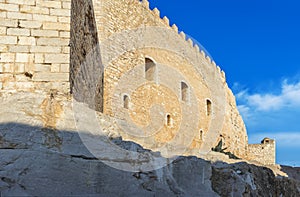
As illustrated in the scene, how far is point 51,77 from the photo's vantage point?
4984 mm

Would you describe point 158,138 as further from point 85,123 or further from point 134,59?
point 85,123

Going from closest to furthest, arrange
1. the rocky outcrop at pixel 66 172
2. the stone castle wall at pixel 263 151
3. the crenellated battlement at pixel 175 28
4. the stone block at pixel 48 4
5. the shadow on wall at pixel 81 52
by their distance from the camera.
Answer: the rocky outcrop at pixel 66 172, the stone block at pixel 48 4, the shadow on wall at pixel 81 52, the crenellated battlement at pixel 175 28, the stone castle wall at pixel 263 151

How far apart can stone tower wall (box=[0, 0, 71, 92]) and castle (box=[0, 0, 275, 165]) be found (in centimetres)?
1

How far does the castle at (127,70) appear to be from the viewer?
502 cm

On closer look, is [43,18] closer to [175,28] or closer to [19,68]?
[19,68]

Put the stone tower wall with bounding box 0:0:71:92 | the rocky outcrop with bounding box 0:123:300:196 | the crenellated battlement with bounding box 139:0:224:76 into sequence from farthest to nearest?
the crenellated battlement with bounding box 139:0:224:76, the stone tower wall with bounding box 0:0:71:92, the rocky outcrop with bounding box 0:123:300:196

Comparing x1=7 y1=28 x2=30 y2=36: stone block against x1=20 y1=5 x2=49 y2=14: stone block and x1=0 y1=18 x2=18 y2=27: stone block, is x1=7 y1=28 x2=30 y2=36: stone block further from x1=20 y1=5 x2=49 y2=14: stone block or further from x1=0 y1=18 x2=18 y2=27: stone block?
x1=20 y1=5 x2=49 y2=14: stone block

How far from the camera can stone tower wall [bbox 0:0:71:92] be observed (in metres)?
4.95

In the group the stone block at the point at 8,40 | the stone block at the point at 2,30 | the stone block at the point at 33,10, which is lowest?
the stone block at the point at 8,40

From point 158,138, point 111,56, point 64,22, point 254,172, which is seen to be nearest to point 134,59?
point 111,56

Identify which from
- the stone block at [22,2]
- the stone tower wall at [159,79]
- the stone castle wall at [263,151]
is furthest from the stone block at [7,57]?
the stone castle wall at [263,151]

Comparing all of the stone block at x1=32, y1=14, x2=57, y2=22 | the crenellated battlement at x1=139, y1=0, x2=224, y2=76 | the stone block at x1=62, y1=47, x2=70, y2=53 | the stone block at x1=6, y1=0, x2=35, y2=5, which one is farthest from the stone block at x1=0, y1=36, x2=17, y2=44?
the crenellated battlement at x1=139, y1=0, x2=224, y2=76

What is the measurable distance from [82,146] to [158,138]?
30.5 ft

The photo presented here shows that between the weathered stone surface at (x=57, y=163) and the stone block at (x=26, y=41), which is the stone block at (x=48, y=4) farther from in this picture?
the weathered stone surface at (x=57, y=163)
